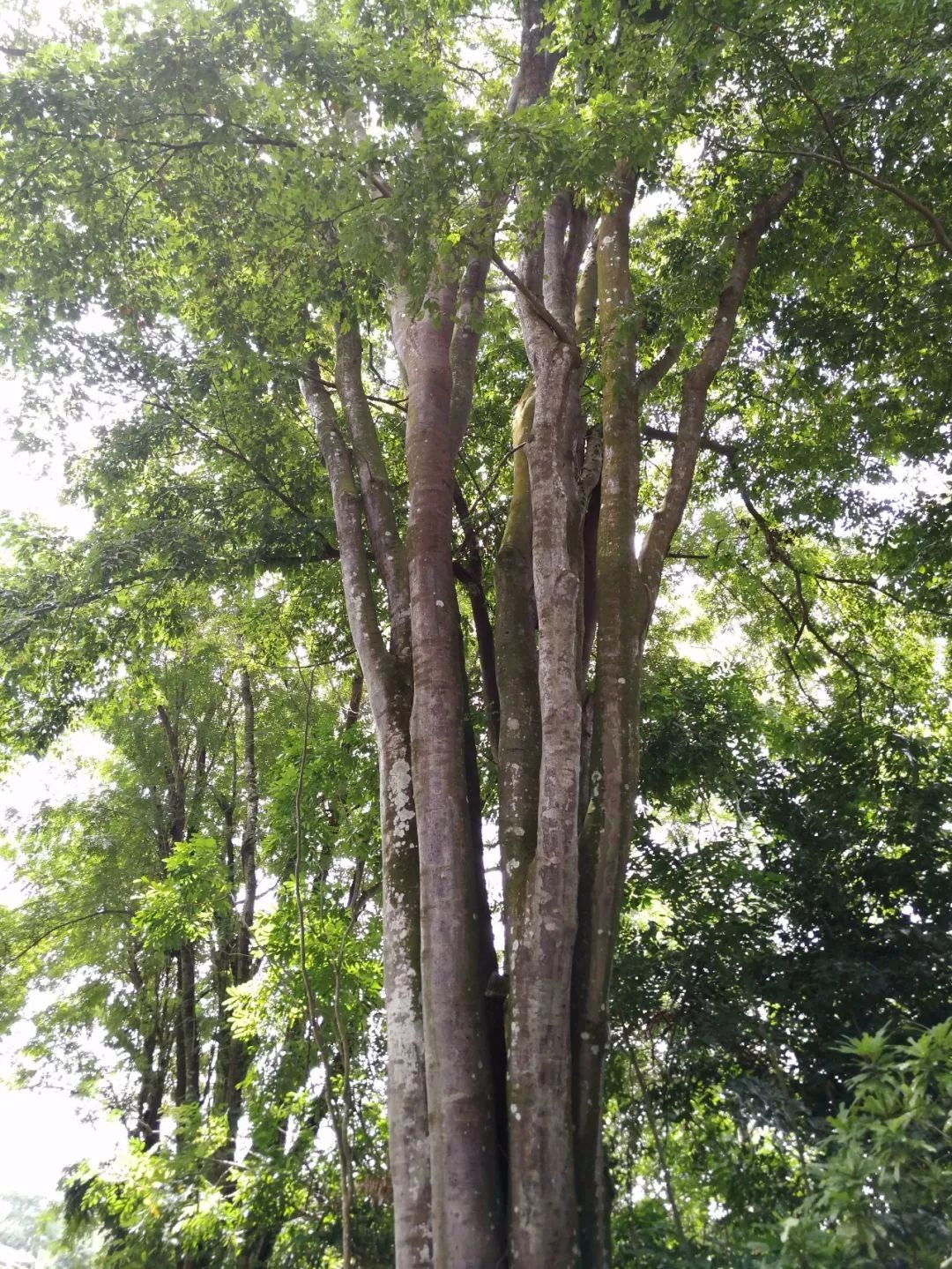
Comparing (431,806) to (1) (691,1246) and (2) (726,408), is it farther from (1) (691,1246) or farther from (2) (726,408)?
(2) (726,408)

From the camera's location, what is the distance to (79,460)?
7.85 m

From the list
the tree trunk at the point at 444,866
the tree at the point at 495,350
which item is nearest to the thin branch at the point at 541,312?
the tree at the point at 495,350

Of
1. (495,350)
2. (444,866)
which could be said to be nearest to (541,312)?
(444,866)

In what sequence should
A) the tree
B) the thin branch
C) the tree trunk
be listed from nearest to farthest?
the tree trunk < the tree < the thin branch

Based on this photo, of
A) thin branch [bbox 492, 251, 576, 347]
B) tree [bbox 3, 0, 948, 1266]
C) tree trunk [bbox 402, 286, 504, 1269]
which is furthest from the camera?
thin branch [bbox 492, 251, 576, 347]

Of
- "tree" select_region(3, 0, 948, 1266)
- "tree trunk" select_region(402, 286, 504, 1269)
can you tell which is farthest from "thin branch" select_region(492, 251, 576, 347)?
"tree trunk" select_region(402, 286, 504, 1269)

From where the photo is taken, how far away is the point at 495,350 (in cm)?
825

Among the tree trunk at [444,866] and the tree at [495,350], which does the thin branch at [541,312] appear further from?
the tree trunk at [444,866]

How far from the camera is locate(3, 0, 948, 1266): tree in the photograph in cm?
368

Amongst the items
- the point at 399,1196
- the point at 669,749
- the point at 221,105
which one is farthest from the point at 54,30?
the point at 399,1196

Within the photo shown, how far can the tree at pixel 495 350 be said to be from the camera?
12.1ft

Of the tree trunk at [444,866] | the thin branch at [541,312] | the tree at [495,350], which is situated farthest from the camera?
the thin branch at [541,312]

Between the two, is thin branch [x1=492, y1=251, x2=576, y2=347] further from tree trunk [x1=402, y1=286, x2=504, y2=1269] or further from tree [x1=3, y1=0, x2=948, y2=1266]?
tree trunk [x1=402, y1=286, x2=504, y2=1269]

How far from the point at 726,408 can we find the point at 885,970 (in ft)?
17.7
